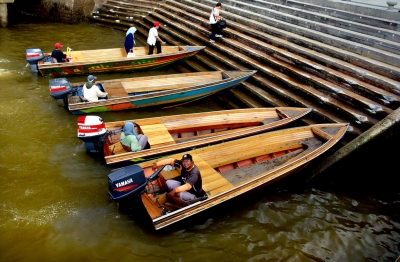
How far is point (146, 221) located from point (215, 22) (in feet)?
29.9

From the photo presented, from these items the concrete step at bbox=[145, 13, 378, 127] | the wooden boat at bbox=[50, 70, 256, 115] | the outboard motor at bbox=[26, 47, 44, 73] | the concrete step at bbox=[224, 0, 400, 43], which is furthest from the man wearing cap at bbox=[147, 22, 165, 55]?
the concrete step at bbox=[224, 0, 400, 43]

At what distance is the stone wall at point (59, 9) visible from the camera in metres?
17.3

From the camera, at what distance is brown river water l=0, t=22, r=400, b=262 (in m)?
5.20

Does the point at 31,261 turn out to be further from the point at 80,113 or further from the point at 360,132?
the point at 360,132

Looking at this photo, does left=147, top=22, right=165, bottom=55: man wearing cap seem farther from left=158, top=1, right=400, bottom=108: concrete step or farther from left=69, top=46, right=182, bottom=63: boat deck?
left=158, top=1, right=400, bottom=108: concrete step

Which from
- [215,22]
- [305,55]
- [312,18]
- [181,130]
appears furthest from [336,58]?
[181,130]

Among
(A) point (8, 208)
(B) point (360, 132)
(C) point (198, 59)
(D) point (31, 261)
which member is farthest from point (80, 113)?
(B) point (360, 132)

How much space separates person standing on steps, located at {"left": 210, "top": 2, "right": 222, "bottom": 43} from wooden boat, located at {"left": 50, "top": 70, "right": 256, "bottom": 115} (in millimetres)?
2513

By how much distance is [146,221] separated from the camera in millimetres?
5707

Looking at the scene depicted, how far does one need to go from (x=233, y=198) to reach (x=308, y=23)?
8.67 meters

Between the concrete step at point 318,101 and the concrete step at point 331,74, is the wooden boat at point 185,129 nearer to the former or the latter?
the concrete step at point 318,101

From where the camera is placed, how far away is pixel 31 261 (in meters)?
4.82

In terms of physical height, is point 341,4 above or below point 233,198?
above

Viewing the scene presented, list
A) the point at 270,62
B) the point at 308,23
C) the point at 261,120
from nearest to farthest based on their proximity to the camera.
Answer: the point at 261,120 < the point at 270,62 < the point at 308,23
